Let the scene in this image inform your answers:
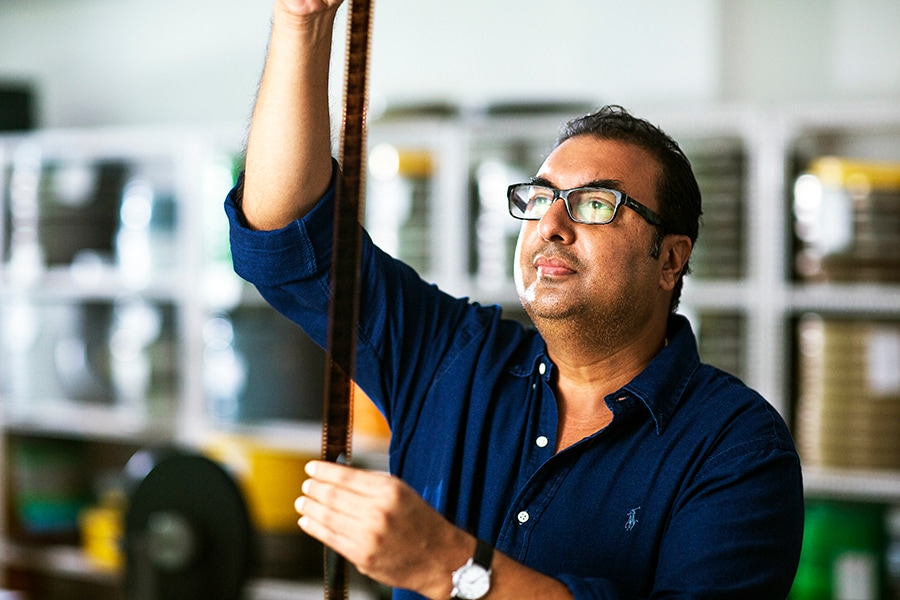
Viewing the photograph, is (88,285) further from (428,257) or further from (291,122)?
(291,122)

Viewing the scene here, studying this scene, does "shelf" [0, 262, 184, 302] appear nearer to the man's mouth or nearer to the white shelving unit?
the white shelving unit

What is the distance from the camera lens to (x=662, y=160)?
142 centimetres

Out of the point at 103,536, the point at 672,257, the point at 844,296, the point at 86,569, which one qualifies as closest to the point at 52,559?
→ the point at 86,569

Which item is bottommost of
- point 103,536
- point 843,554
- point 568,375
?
point 103,536

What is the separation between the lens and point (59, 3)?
14.2 ft

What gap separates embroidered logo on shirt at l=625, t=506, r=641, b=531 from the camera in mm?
1251

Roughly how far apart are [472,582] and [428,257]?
88.9 inches

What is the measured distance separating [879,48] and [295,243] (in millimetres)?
2367

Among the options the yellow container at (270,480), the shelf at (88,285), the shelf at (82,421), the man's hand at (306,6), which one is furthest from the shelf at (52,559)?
the man's hand at (306,6)

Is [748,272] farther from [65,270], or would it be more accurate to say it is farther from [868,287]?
[65,270]

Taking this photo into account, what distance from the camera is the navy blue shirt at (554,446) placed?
1.17 metres

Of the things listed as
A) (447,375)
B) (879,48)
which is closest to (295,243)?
(447,375)

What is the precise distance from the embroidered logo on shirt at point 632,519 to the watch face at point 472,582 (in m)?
0.30

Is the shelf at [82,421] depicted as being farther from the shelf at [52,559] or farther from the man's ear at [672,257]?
the man's ear at [672,257]
